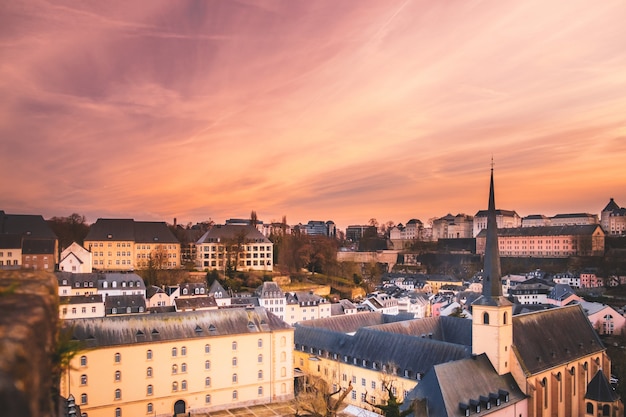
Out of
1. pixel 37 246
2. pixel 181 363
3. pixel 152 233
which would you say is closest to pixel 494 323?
pixel 181 363

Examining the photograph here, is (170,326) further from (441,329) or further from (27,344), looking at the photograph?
(27,344)

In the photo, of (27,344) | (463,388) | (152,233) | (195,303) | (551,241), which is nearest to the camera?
(27,344)

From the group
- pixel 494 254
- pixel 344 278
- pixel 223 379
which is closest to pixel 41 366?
pixel 494 254

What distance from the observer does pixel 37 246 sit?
70625 millimetres

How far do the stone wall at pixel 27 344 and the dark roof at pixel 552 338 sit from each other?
1379 inches

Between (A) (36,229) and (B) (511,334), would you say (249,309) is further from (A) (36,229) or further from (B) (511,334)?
(A) (36,229)

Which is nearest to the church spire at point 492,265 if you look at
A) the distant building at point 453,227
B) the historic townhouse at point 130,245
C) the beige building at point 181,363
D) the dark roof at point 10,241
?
the beige building at point 181,363

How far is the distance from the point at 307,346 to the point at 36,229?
50.4 m

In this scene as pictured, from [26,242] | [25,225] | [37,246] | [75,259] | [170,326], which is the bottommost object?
[170,326]

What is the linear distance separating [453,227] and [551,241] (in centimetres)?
4620

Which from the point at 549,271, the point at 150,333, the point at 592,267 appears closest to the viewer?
the point at 150,333

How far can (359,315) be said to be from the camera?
189ft

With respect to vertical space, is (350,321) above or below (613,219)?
below

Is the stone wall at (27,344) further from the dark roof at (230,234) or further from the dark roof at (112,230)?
the dark roof at (230,234)
